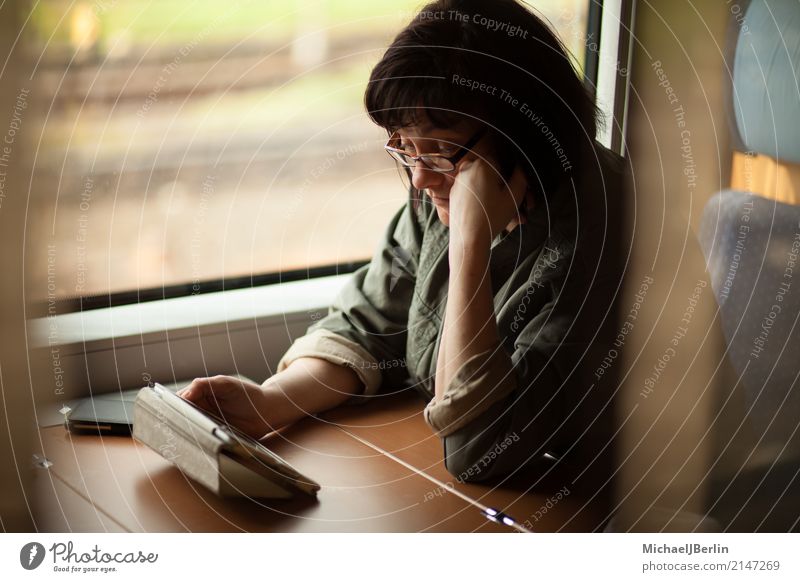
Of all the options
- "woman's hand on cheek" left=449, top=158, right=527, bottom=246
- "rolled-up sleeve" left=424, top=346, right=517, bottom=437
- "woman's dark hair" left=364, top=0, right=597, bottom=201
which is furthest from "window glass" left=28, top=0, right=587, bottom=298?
"rolled-up sleeve" left=424, top=346, right=517, bottom=437

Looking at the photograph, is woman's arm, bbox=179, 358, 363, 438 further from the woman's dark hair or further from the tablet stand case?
the woman's dark hair

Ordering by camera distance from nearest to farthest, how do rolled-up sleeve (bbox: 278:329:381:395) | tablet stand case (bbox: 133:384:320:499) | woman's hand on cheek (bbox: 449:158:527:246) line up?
Result: tablet stand case (bbox: 133:384:320:499), woman's hand on cheek (bbox: 449:158:527:246), rolled-up sleeve (bbox: 278:329:381:395)

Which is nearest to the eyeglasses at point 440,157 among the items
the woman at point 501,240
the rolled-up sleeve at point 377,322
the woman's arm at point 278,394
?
the woman at point 501,240

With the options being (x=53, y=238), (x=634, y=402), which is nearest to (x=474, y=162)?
(x=634, y=402)

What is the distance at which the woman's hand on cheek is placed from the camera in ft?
2.55

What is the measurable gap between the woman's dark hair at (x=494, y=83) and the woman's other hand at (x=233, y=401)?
267 mm

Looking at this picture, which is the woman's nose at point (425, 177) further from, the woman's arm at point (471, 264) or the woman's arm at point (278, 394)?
the woman's arm at point (278, 394)

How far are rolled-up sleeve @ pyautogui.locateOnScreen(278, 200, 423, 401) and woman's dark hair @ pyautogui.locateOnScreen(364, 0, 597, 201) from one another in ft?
0.51

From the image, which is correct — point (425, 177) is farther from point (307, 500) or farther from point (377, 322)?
point (307, 500)

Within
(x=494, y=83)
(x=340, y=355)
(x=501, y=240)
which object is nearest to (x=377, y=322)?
(x=340, y=355)

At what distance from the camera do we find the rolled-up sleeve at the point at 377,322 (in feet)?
2.96


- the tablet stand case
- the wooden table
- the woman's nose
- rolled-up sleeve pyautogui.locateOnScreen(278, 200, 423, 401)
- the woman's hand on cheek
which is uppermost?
the woman's nose

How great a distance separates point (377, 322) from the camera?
92cm
